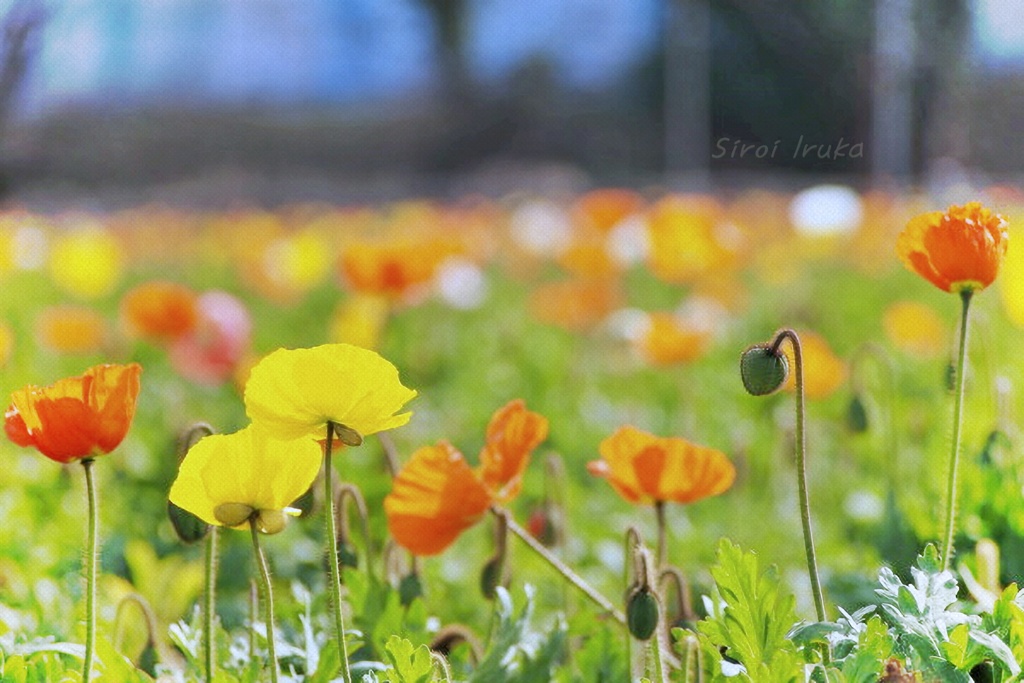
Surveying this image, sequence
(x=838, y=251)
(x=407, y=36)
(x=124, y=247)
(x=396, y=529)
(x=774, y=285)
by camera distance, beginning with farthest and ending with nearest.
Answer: (x=407, y=36), (x=124, y=247), (x=838, y=251), (x=774, y=285), (x=396, y=529)

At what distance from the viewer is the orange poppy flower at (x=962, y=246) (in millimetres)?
914

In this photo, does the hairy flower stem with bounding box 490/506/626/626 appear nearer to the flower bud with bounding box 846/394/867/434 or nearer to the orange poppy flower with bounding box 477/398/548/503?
the orange poppy flower with bounding box 477/398/548/503

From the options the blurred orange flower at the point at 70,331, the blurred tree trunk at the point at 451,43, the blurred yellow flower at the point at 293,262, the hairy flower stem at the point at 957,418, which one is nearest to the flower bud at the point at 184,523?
the hairy flower stem at the point at 957,418

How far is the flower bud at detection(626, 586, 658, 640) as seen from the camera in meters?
0.89

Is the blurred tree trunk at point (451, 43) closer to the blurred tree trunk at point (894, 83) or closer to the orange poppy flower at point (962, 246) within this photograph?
the blurred tree trunk at point (894, 83)

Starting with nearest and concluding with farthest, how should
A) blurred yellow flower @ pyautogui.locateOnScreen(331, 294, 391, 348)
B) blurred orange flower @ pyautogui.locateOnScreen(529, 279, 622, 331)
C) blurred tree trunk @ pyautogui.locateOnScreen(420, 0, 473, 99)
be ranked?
blurred yellow flower @ pyautogui.locateOnScreen(331, 294, 391, 348)
blurred orange flower @ pyautogui.locateOnScreen(529, 279, 622, 331)
blurred tree trunk @ pyautogui.locateOnScreen(420, 0, 473, 99)

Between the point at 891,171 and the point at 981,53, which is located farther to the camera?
the point at 891,171

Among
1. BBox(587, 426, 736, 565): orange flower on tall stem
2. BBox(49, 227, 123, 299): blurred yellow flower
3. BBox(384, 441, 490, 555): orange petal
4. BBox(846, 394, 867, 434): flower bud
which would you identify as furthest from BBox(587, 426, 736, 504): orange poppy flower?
BBox(49, 227, 123, 299): blurred yellow flower

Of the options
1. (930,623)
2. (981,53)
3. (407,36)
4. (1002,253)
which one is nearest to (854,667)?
(930,623)

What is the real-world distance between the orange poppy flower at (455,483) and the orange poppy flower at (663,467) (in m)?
0.06

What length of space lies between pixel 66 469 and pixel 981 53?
4.03ft

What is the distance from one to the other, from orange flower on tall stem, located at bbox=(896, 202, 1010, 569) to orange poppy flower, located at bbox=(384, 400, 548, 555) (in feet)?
0.94

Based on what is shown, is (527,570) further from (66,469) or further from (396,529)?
(396,529)

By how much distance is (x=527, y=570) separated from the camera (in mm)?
1776
